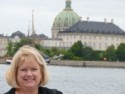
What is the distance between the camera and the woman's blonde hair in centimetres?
402

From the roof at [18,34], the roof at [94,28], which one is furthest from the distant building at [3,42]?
the roof at [94,28]

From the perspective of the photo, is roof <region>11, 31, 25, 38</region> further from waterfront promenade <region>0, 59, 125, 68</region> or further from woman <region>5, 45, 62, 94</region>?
woman <region>5, 45, 62, 94</region>

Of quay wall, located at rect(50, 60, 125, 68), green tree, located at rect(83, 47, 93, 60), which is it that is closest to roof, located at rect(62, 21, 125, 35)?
green tree, located at rect(83, 47, 93, 60)

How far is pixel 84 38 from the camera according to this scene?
15625 centimetres

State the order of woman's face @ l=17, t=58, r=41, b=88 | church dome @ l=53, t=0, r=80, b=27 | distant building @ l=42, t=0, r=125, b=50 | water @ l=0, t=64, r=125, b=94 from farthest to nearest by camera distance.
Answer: church dome @ l=53, t=0, r=80, b=27
distant building @ l=42, t=0, r=125, b=50
water @ l=0, t=64, r=125, b=94
woman's face @ l=17, t=58, r=41, b=88

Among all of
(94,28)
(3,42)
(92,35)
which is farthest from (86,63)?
(3,42)

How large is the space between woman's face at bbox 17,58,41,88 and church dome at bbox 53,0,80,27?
170 metres

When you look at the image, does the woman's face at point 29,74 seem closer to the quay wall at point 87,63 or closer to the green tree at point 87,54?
the quay wall at point 87,63

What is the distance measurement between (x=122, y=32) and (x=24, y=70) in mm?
156695

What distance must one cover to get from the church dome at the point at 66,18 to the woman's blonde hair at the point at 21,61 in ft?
556

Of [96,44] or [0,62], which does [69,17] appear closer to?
[96,44]

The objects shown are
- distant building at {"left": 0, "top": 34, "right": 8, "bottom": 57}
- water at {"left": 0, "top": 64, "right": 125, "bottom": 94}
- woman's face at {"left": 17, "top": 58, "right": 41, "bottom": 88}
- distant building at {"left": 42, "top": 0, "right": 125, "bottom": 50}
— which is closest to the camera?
woman's face at {"left": 17, "top": 58, "right": 41, "bottom": 88}

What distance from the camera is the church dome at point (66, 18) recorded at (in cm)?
17475

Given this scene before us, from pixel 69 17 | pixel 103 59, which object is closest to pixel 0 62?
pixel 103 59
